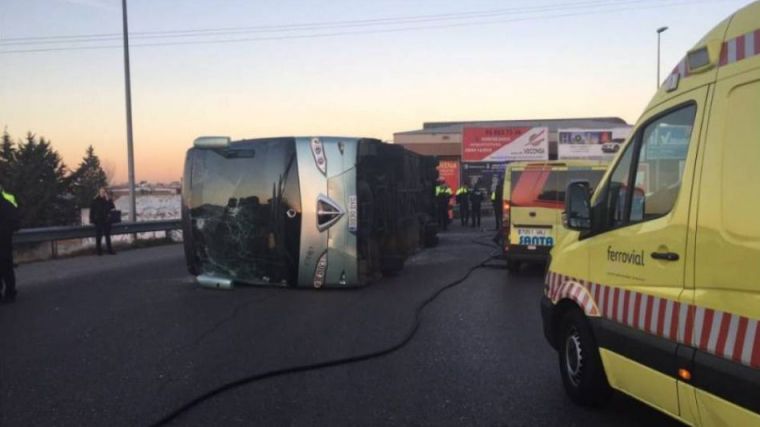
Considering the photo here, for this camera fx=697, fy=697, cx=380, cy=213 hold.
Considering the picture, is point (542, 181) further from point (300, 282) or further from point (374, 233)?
point (300, 282)

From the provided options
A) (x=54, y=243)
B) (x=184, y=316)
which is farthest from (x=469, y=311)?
(x=54, y=243)

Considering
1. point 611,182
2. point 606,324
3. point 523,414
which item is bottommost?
point 523,414

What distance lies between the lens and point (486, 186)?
3759 centimetres

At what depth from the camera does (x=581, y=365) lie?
16.5 feet

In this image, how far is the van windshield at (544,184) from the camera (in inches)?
475

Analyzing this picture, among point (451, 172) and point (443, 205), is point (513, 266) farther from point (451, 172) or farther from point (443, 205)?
point (451, 172)

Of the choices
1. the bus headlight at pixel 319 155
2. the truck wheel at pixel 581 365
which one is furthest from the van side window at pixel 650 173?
the bus headlight at pixel 319 155

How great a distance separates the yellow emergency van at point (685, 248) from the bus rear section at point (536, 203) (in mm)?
7300

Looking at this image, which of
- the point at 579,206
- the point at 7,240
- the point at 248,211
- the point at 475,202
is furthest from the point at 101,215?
the point at 579,206

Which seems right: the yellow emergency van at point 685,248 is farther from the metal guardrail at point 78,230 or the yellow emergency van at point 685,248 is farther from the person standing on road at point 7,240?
the metal guardrail at point 78,230

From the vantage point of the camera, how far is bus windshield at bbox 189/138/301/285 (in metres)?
10.5

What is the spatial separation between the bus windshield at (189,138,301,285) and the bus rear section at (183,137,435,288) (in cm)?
2

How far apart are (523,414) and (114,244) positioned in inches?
696

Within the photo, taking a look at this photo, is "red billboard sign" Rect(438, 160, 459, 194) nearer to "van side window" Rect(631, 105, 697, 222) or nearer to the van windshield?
the van windshield
